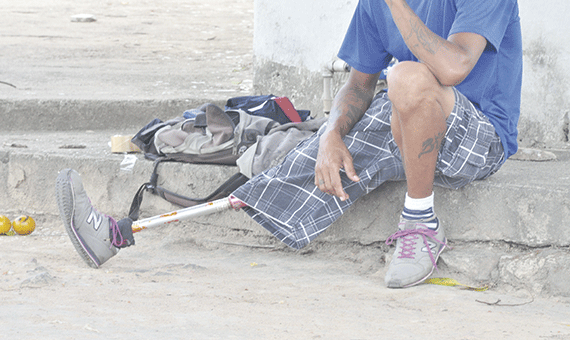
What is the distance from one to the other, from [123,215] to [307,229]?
1135mm

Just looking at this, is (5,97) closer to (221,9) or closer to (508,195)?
(508,195)

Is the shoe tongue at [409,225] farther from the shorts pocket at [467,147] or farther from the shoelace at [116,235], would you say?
the shoelace at [116,235]

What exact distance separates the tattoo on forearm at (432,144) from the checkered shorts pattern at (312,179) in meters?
0.23

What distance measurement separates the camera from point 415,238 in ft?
8.19

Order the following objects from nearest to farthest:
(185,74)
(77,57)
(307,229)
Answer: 1. (307,229)
2. (185,74)
3. (77,57)

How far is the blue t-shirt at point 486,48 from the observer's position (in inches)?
89.3

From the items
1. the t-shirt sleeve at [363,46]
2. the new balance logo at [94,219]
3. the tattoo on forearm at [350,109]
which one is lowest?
the new balance logo at [94,219]

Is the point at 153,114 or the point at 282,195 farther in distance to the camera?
the point at 153,114

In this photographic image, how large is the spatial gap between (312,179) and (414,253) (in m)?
0.51

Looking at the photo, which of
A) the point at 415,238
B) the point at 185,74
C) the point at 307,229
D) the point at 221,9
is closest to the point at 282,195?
the point at 307,229

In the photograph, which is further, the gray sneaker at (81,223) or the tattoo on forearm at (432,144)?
the gray sneaker at (81,223)

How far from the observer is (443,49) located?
222cm

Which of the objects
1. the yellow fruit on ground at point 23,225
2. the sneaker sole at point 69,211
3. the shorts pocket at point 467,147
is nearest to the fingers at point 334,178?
the shorts pocket at point 467,147

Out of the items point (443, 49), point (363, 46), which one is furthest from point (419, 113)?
point (363, 46)
